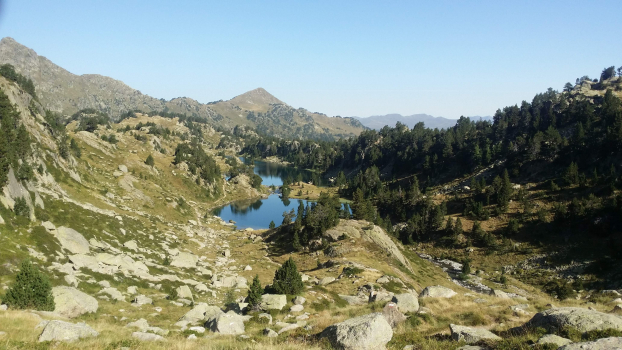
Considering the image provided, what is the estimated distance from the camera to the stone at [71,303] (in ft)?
74.5

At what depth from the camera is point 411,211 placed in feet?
379

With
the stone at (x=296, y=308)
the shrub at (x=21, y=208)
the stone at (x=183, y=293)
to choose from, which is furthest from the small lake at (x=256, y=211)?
the stone at (x=296, y=308)

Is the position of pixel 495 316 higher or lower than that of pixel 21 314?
lower

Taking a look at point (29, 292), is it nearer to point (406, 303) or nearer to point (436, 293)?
point (406, 303)

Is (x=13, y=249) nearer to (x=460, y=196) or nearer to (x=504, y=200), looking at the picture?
(x=504, y=200)

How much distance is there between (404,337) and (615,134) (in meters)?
124

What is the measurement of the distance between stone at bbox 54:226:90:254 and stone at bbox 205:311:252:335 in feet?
75.1

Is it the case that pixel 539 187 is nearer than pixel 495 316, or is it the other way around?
pixel 495 316

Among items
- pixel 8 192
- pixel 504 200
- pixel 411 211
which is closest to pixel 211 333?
pixel 8 192

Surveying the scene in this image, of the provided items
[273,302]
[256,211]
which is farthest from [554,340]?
[256,211]

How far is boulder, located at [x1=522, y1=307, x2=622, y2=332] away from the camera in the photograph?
14938 mm

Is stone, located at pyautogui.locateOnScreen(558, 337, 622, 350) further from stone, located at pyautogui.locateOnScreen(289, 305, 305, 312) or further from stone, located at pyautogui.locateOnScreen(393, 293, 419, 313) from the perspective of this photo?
stone, located at pyautogui.locateOnScreen(289, 305, 305, 312)

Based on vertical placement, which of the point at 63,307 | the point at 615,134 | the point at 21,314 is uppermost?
the point at 615,134

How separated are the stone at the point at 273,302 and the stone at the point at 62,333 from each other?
1431 centimetres
